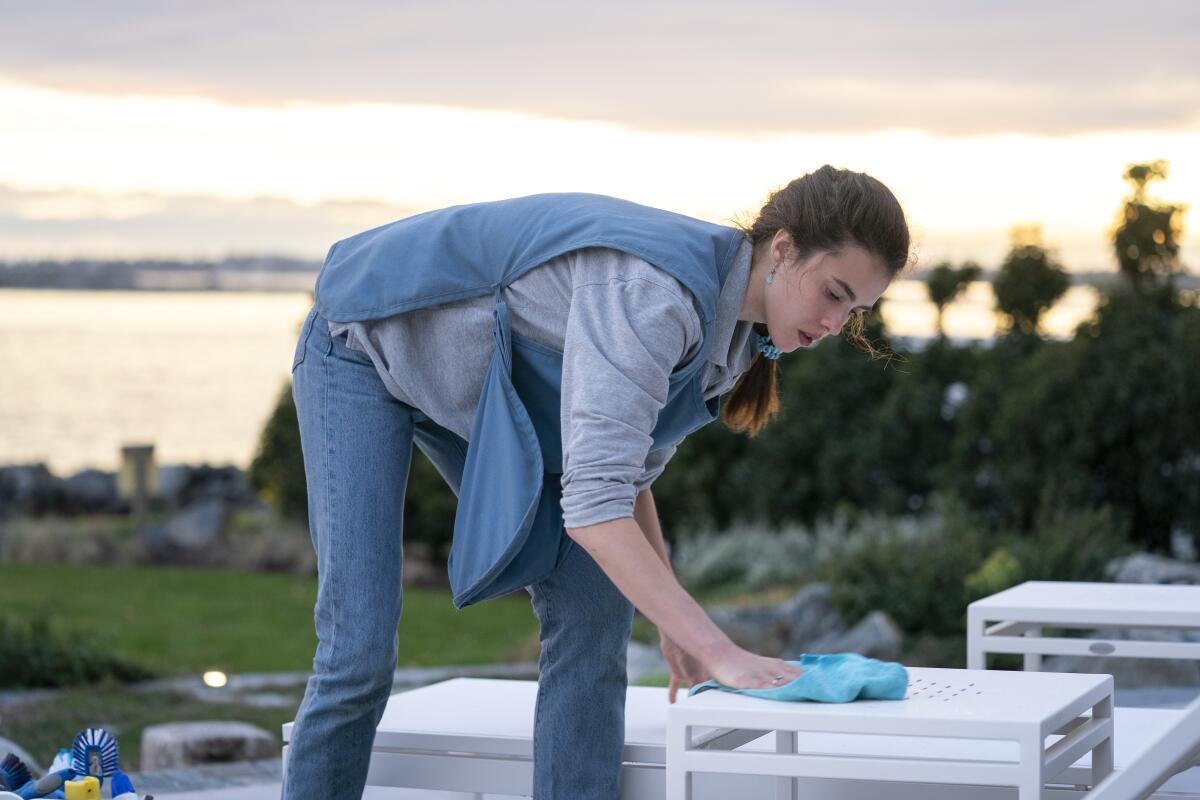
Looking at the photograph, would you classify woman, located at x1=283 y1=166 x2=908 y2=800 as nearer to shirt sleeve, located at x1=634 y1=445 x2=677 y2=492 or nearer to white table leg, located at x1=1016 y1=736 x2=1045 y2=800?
shirt sleeve, located at x1=634 y1=445 x2=677 y2=492

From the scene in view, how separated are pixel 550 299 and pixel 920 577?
4097mm

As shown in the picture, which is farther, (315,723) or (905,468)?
(905,468)

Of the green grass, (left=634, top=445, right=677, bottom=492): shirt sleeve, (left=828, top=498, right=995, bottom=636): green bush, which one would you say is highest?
(left=634, top=445, right=677, bottom=492): shirt sleeve

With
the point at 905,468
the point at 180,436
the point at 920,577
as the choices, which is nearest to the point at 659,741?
the point at 920,577

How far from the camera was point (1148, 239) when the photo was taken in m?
6.41

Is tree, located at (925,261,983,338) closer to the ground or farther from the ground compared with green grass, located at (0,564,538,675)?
farther from the ground

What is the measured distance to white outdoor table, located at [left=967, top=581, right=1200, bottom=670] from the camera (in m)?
2.69

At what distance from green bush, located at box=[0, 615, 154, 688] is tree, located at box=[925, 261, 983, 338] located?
12.9ft

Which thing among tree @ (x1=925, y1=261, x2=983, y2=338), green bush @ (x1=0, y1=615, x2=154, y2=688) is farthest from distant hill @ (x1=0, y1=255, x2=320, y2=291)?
green bush @ (x1=0, y1=615, x2=154, y2=688)

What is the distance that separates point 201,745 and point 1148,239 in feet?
14.4

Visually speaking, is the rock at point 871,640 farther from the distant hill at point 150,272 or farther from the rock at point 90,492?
the distant hill at point 150,272

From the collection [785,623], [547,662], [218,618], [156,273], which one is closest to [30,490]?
[218,618]

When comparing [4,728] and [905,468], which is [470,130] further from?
[4,728]

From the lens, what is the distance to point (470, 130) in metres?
8.25
